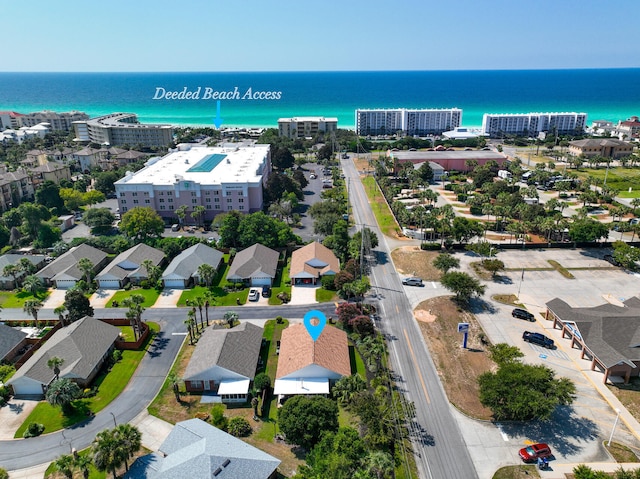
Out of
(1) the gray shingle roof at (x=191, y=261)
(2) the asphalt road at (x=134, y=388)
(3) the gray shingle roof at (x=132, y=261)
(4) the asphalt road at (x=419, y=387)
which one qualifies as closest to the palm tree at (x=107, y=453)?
(2) the asphalt road at (x=134, y=388)

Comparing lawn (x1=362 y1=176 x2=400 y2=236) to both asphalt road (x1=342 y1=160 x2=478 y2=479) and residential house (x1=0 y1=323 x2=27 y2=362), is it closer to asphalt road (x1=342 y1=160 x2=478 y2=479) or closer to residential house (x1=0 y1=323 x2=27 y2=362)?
asphalt road (x1=342 y1=160 x2=478 y2=479)

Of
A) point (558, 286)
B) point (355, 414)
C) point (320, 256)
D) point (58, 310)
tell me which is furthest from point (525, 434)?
point (58, 310)

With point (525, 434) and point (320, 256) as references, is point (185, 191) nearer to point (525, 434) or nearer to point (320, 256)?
point (320, 256)

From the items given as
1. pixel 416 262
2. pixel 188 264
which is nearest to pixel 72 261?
pixel 188 264

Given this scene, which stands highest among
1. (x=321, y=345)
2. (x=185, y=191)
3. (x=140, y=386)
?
(x=185, y=191)

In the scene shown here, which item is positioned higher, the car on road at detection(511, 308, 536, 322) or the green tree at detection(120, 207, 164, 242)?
the green tree at detection(120, 207, 164, 242)

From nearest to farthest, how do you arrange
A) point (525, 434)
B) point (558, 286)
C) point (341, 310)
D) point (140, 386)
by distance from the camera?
1. point (525, 434)
2. point (140, 386)
3. point (341, 310)
4. point (558, 286)

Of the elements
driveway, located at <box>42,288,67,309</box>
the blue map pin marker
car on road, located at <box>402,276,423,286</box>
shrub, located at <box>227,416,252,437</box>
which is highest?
the blue map pin marker

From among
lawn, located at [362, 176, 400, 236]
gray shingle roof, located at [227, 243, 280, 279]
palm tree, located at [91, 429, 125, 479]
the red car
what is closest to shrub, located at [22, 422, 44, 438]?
palm tree, located at [91, 429, 125, 479]
